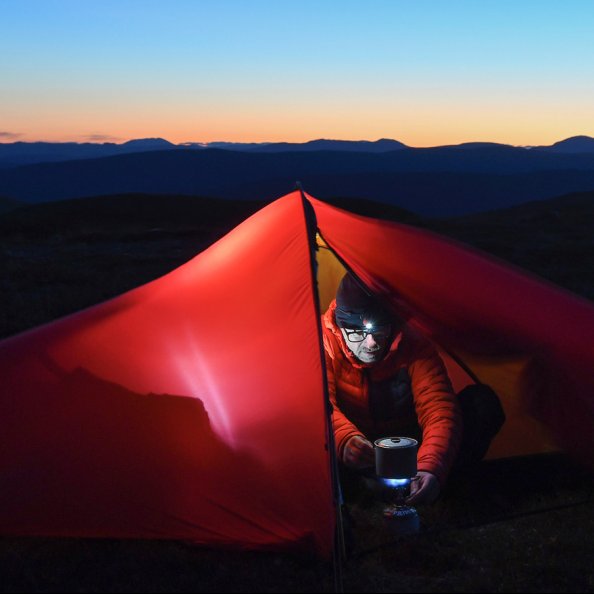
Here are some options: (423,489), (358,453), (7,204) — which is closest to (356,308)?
(358,453)

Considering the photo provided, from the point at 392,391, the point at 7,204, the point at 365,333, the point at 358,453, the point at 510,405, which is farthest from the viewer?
the point at 7,204

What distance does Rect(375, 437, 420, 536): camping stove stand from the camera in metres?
4.27

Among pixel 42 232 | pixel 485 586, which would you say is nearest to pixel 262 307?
pixel 485 586

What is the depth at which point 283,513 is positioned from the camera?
422cm

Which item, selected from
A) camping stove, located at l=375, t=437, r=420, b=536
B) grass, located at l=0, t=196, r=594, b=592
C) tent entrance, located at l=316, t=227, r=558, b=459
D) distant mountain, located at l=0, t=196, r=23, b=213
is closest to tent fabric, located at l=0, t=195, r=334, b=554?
grass, located at l=0, t=196, r=594, b=592

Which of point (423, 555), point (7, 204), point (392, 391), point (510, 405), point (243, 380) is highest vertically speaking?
point (243, 380)

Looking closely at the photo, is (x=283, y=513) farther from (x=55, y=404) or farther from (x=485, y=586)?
(x=55, y=404)

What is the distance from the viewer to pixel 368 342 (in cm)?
517

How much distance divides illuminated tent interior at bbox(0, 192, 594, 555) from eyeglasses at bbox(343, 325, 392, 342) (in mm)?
221

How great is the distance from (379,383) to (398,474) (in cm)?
108

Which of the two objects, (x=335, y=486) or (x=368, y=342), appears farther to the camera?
(x=368, y=342)

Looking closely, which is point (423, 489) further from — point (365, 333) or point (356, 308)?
point (356, 308)

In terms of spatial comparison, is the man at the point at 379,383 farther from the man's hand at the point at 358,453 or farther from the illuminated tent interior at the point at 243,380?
the illuminated tent interior at the point at 243,380

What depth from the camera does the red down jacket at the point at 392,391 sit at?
5.05 meters
